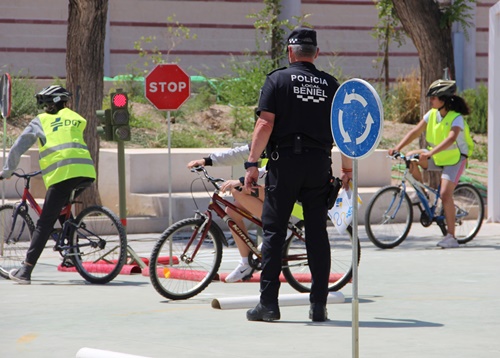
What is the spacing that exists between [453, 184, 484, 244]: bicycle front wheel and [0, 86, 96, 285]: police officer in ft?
18.1

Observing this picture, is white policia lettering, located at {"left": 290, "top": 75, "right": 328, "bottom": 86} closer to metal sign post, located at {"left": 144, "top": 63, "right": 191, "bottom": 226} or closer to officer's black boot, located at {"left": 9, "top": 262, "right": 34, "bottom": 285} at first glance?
officer's black boot, located at {"left": 9, "top": 262, "right": 34, "bottom": 285}

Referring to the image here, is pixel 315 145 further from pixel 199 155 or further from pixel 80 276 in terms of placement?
pixel 199 155

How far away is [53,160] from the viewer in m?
12.0

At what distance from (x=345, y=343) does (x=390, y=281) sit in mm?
3817

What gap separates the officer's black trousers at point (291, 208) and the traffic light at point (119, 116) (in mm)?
4265

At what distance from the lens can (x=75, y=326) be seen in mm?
9172

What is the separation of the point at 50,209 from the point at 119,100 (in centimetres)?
185

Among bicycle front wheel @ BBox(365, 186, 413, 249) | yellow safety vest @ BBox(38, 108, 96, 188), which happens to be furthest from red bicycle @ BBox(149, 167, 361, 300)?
bicycle front wheel @ BBox(365, 186, 413, 249)

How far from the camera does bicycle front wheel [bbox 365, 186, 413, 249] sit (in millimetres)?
15188

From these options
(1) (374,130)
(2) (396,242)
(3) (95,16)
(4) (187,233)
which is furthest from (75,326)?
(3) (95,16)

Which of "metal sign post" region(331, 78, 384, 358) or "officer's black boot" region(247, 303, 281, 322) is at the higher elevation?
"metal sign post" region(331, 78, 384, 358)

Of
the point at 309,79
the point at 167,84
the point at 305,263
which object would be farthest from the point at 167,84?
the point at 309,79

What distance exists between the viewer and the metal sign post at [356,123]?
7.36 metres

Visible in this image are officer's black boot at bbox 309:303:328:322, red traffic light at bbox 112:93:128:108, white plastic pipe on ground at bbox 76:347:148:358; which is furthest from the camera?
red traffic light at bbox 112:93:128:108
